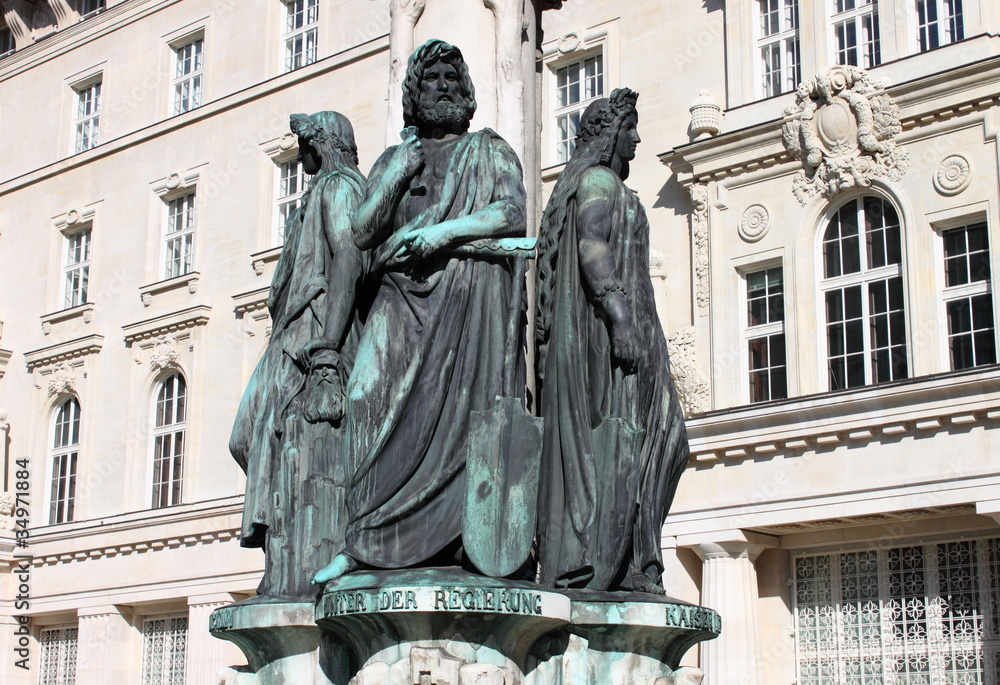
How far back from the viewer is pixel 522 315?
6148 millimetres

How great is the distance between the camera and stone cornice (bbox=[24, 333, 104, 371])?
108 feet

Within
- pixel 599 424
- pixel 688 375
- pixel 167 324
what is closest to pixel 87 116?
pixel 167 324

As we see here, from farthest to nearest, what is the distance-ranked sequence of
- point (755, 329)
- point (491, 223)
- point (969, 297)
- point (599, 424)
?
point (755, 329)
point (969, 297)
point (599, 424)
point (491, 223)

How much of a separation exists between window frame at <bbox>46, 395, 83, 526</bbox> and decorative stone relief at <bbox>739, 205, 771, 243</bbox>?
1571cm

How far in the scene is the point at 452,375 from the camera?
19.6ft

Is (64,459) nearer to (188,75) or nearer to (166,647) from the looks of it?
(166,647)

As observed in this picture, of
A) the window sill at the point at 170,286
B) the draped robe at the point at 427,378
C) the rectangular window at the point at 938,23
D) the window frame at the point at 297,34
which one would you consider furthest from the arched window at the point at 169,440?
the draped robe at the point at 427,378

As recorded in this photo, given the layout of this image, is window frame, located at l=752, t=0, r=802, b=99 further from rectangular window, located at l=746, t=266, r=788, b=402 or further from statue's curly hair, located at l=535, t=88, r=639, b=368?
statue's curly hair, located at l=535, t=88, r=639, b=368

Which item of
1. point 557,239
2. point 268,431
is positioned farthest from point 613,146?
point 268,431

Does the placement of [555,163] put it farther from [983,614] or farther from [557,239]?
[557,239]

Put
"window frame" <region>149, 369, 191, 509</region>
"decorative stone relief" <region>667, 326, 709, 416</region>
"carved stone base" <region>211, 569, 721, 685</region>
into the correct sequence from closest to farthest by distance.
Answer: "carved stone base" <region>211, 569, 721, 685</region> < "decorative stone relief" <region>667, 326, 709, 416</region> < "window frame" <region>149, 369, 191, 509</region>

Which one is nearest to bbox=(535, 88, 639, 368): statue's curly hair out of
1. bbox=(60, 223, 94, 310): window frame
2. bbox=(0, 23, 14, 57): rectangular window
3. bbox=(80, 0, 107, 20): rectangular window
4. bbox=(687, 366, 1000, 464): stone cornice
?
bbox=(687, 366, 1000, 464): stone cornice

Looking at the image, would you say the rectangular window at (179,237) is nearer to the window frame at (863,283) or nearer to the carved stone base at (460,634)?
the window frame at (863,283)

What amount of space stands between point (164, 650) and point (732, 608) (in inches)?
516
